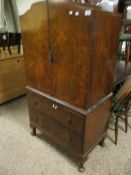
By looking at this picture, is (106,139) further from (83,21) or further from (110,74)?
(83,21)

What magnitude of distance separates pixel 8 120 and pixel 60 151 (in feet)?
3.23

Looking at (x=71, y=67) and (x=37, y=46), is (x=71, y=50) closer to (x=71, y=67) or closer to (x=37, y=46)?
(x=71, y=67)

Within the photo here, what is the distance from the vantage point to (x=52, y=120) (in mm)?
1747

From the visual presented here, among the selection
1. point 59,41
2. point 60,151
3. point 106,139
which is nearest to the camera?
point 59,41

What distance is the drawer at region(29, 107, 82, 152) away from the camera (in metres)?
1.59

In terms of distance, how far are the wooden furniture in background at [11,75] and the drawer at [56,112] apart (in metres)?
0.99

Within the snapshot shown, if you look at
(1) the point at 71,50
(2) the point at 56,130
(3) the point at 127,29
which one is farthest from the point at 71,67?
(3) the point at 127,29

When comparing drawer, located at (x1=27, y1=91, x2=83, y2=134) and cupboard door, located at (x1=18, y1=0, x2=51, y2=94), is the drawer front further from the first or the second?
drawer, located at (x1=27, y1=91, x2=83, y2=134)

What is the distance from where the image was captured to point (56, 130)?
1.75m

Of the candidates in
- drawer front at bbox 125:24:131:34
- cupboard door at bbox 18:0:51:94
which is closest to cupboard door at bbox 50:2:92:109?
cupboard door at bbox 18:0:51:94

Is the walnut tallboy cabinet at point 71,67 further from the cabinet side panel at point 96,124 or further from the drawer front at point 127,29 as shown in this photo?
the drawer front at point 127,29

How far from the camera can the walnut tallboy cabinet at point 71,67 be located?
119 cm

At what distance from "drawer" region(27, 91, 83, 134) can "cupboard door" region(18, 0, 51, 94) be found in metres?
0.12

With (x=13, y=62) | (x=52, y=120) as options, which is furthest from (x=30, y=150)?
(x=13, y=62)
